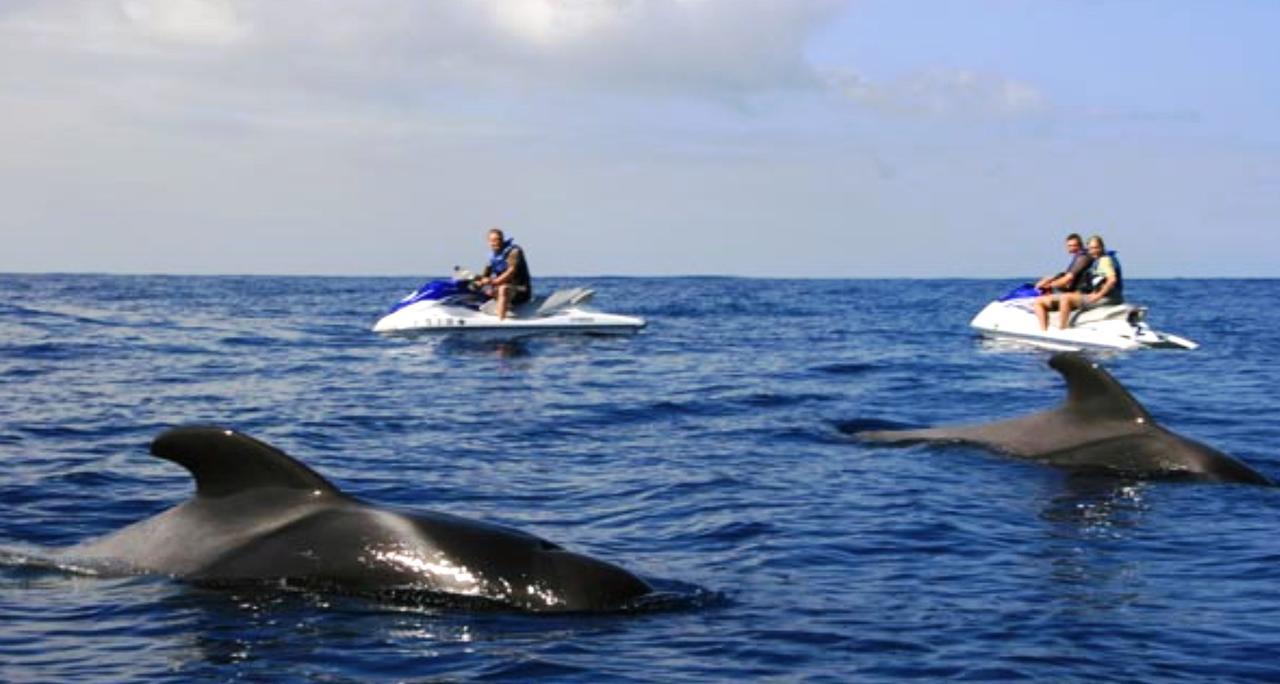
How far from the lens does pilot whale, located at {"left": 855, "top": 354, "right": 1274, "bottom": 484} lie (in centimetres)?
1494

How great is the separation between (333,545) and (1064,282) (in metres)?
27.9

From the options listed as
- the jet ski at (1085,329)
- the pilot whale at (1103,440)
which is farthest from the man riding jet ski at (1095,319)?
the pilot whale at (1103,440)

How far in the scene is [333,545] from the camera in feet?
31.1

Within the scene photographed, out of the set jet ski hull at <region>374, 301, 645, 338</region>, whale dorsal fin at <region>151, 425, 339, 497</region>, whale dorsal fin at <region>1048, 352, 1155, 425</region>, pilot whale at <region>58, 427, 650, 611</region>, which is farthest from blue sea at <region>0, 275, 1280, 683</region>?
jet ski hull at <region>374, 301, 645, 338</region>

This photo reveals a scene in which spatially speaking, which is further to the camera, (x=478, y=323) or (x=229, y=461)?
(x=478, y=323)

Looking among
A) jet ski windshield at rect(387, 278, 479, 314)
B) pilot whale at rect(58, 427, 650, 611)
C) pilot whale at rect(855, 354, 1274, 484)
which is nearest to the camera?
pilot whale at rect(58, 427, 650, 611)

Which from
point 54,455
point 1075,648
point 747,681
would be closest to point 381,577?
point 747,681

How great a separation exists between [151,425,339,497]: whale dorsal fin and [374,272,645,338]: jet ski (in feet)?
84.7

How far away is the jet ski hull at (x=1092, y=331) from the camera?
34.2 metres

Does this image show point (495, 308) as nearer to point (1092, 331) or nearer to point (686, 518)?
point (1092, 331)

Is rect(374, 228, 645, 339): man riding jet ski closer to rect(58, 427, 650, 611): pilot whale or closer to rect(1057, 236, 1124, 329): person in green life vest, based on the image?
rect(1057, 236, 1124, 329): person in green life vest

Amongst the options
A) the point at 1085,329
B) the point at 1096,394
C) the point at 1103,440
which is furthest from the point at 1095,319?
the point at 1103,440

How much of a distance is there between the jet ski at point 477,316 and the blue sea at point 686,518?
4788 millimetres

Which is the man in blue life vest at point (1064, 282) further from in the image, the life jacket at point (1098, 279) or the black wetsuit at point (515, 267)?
the black wetsuit at point (515, 267)
